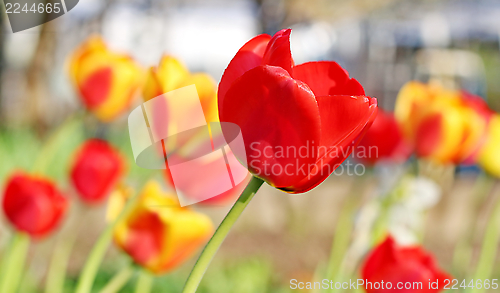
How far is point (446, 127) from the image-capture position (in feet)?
1.91

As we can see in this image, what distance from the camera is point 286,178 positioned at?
20cm

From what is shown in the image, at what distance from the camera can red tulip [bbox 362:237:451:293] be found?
0.36 metres

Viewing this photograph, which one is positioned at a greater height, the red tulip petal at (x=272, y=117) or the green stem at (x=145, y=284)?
the red tulip petal at (x=272, y=117)

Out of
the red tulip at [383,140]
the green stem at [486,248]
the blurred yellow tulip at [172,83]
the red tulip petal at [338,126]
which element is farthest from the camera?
the red tulip at [383,140]

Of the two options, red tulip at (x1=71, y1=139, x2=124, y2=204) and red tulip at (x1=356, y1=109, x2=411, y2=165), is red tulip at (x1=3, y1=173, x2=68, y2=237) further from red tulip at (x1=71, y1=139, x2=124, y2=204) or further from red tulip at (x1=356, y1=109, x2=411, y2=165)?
red tulip at (x1=356, y1=109, x2=411, y2=165)

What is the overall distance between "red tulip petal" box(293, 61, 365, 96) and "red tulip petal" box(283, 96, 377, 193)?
0.01m

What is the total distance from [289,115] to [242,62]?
3cm

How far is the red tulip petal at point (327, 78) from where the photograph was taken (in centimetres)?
20

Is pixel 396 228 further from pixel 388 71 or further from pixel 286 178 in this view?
pixel 388 71

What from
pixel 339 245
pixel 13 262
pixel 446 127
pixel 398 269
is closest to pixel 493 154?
pixel 446 127

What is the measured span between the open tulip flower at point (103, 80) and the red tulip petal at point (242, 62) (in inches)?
13.9

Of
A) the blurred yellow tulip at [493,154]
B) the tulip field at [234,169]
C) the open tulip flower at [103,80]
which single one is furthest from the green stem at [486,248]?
the open tulip flower at [103,80]

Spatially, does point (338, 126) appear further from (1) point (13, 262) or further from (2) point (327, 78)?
(1) point (13, 262)

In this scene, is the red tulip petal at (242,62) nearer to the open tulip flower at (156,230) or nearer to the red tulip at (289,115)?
the red tulip at (289,115)
